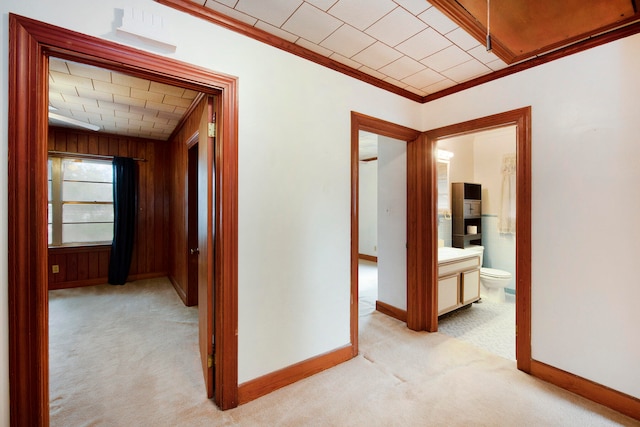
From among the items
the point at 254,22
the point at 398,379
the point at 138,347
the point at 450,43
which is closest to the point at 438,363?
the point at 398,379

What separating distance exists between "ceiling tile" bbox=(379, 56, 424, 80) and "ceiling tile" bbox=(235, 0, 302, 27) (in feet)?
3.20

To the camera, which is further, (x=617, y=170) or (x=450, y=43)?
(x=450, y=43)

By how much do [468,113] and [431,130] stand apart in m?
0.37

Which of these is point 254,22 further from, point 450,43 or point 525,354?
point 525,354

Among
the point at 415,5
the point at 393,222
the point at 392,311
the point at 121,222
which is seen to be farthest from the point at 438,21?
the point at 121,222

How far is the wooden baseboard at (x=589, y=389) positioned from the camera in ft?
5.68

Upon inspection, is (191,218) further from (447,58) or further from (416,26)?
(447,58)

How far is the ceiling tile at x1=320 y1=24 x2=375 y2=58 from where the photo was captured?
1858 mm

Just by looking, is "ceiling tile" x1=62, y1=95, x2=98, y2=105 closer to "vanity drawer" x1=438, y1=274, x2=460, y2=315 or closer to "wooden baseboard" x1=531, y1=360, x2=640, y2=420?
"vanity drawer" x1=438, y1=274, x2=460, y2=315

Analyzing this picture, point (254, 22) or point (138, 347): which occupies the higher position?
point (254, 22)

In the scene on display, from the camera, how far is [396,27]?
5.93 feet

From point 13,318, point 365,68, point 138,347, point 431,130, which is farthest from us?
point 431,130

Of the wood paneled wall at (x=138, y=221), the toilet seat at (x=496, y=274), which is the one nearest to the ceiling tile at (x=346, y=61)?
the toilet seat at (x=496, y=274)

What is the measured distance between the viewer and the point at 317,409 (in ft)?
5.80
